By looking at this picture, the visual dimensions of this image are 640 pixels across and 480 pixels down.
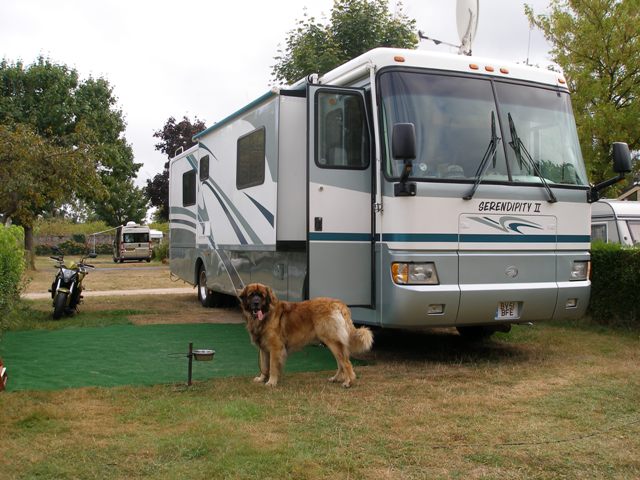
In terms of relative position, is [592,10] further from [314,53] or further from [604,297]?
[604,297]

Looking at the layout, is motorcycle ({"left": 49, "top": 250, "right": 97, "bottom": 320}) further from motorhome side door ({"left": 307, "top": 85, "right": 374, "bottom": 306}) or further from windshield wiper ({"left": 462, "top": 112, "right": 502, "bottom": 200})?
windshield wiper ({"left": 462, "top": 112, "right": 502, "bottom": 200})

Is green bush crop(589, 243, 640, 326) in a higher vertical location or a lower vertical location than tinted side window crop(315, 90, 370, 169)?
lower

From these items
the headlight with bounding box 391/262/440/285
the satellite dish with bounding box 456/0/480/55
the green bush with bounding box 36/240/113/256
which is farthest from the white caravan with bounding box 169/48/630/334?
the green bush with bounding box 36/240/113/256

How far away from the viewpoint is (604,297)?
33.1 feet

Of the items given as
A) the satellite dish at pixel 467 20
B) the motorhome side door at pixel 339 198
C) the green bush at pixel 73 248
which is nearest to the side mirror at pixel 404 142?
the motorhome side door at pixel 339 198

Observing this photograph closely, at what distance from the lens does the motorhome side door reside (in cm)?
720

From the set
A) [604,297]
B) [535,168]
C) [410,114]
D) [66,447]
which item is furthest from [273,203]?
[604,297]

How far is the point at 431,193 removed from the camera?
268 inches

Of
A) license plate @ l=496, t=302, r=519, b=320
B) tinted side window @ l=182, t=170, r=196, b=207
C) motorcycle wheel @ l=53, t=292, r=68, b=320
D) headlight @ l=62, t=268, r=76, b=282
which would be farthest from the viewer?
tinted side window @ l=182, t=170, r=196, b=207

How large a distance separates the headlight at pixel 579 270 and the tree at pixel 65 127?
42.1 feet

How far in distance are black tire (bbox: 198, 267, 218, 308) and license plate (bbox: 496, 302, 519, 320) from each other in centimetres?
685

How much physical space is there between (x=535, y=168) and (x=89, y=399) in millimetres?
4977

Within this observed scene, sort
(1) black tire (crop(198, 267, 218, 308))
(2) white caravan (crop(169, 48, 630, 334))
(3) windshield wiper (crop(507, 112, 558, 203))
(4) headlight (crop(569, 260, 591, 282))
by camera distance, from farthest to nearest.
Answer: (1) black tire (crop(198, 267, 218, 308)) → (4) headlight (crop(569, 260, 591, 282)) → (3) windshield wiper (crop(507, 112, 558, 203)) → (2) white caravan (crop(169, 48, 630, 334))

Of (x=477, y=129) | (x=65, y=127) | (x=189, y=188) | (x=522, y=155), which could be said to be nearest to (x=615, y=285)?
(x=522, y=155)
